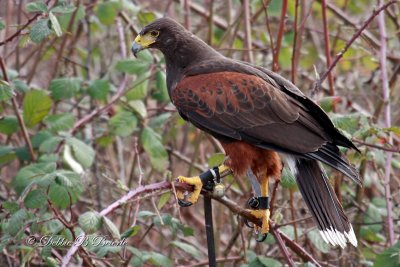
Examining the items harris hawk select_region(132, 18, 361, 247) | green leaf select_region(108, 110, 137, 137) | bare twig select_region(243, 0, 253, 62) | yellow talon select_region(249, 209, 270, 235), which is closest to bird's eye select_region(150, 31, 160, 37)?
harris hawk select_region(132, 18, 361, 247)

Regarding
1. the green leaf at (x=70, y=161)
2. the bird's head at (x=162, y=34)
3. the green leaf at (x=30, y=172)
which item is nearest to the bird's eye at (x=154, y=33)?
the bird's head at (x=162, y=34)

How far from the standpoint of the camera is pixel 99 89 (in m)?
4.80

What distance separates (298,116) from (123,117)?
132 centimetres

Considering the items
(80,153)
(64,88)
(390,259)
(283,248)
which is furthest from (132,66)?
(390,259)

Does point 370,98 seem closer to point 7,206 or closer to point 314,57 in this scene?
point 314,57

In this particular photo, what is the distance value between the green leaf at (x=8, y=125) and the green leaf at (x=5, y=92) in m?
0.69

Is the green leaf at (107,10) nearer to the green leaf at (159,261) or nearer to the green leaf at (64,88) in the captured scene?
the green leaf at (64,88)

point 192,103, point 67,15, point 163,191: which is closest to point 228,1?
point 67,15

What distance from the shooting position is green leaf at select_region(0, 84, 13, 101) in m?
3.80

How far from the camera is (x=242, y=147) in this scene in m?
3.99

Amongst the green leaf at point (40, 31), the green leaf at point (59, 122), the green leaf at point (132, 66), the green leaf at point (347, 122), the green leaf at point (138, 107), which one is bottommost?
the green leaf at point (59, 122)

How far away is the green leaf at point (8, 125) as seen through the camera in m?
4.49

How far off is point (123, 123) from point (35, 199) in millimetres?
1108

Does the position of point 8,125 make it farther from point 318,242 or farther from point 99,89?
point 318,242
